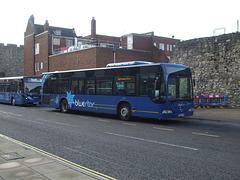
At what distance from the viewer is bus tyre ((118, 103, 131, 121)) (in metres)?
14.8

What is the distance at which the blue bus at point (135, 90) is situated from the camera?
13133 millimetres

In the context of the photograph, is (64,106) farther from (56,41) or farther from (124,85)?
(56,41)

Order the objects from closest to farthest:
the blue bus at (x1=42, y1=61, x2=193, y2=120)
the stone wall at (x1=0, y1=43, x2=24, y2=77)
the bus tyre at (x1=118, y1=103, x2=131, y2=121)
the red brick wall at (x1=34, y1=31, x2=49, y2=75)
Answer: the blue bus at (x1=42, y1=61, x2=193, y2=120)
the bus tyre at (x1=118, y1=103, x2=131, y2=121)
the red brick wall at (x1=34, y1=31, x2=49, y2=75)
the stone wall at (x1=0, y1=43, x2=24, y2=77)

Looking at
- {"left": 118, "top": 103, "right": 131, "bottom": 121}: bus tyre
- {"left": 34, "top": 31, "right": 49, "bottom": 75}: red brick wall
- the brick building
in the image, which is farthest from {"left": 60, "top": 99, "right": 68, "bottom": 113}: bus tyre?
{"left": 34, "top": 31, "right": 49, "bottom": 75}: red brick wall

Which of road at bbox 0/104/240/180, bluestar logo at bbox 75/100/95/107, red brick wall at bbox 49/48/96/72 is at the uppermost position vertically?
red brick wall at bbox 49/48/96/72

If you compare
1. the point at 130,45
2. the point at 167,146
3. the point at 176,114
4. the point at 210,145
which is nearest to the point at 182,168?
the point at 167,146

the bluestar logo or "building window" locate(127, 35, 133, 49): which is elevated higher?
"building window" locate(127, 35, 133, 49)

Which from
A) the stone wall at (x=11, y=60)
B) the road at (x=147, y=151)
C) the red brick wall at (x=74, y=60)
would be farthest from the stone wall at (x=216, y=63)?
the stone wall at (x=11, y=60)

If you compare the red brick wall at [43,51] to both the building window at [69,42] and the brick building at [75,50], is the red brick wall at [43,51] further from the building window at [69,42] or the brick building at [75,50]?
the building window at [69,42]

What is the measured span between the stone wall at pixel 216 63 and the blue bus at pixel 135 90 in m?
7.80

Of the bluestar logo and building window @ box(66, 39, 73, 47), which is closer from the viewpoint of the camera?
the bluestar logo

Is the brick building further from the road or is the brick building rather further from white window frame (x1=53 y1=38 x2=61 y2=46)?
the road

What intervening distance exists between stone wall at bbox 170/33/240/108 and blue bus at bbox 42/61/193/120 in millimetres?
7800

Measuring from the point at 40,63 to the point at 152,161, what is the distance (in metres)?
46.8
